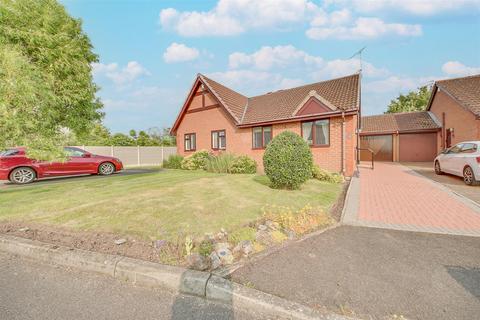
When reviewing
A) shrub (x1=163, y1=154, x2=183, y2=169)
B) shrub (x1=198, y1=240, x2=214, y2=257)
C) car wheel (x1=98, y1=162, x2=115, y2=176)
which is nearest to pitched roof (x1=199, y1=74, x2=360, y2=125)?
shrub (x1=163, y1=154, x2=183, y2=169)

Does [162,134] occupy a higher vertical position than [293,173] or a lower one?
higher

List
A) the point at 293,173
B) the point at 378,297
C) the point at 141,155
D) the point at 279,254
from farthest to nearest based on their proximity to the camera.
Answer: the point at 141,155
the point at 293,173
the point at 279,254
the point at 378,297

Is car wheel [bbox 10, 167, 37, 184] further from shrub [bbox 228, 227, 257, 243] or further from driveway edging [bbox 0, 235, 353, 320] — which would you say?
shrub [bbox 228, 227, 257, 243]

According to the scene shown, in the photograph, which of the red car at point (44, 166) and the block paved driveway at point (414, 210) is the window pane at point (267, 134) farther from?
the red car at point (44, 166)

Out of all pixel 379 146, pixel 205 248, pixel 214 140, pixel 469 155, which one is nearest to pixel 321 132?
pixel 469 155

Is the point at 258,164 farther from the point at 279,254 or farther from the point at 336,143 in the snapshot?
the point at 279,254

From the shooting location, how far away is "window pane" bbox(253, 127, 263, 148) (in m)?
13.8

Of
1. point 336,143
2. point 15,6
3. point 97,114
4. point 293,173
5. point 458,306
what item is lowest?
point 458,306

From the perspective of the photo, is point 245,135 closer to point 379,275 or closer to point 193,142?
point 193,142

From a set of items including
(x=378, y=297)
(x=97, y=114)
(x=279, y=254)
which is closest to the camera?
(x=378, y=297)

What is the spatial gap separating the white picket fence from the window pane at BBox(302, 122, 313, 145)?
1640cm

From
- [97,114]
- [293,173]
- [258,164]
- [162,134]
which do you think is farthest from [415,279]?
[162,134]

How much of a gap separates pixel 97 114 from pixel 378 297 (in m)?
8.53

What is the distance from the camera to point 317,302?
223cm
